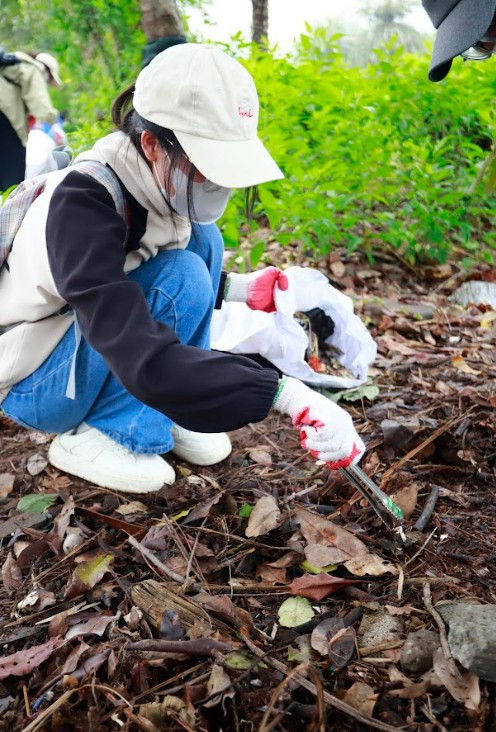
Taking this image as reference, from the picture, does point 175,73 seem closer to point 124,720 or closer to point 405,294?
point 124,720

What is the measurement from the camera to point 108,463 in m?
2.00

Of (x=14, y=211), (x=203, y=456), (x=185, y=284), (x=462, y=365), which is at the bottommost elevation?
(x=462, y=365)

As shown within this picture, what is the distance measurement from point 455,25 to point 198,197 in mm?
716

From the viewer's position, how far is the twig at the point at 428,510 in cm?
170

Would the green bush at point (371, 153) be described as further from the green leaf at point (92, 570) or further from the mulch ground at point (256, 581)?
the green leaf at point (92, 570)

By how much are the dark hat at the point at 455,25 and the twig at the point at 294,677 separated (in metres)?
1.34

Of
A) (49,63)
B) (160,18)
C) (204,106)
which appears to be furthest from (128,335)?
(49,63)

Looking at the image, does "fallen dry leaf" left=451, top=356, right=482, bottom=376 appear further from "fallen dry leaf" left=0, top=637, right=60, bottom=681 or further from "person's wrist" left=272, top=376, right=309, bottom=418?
"fallen dry leaf" left=0, top=637, right=60, bottom=681

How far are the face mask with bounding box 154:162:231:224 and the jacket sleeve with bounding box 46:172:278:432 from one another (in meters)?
0.18

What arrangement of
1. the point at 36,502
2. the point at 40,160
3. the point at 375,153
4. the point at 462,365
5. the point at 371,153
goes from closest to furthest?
the point at 36,502
the point at 40,160
the point at 462,365
the point at 375,153
the point at 371,153

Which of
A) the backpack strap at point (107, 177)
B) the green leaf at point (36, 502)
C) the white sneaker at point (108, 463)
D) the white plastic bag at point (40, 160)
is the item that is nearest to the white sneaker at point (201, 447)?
the white sneaker at point (108, 463)

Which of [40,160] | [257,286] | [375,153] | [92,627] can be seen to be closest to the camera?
[92,627]

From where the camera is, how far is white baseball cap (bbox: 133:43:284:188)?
58.6 inches

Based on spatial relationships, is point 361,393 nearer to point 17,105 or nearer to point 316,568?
point 316,568
